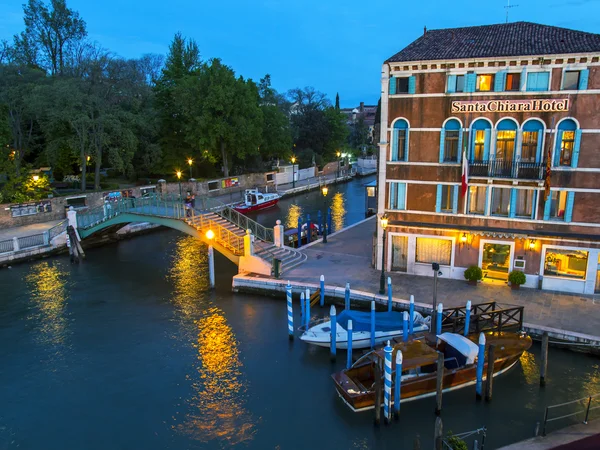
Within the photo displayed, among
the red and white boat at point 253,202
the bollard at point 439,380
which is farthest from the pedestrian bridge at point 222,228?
the red and white boat at point 253,202

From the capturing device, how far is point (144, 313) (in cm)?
2436

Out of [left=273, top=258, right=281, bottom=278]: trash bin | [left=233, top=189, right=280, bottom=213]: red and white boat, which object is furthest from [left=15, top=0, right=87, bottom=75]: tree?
[left=273, top=258, right=281, bottom=278]: trash bin

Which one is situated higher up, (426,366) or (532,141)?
(532,141)

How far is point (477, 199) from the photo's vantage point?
24234 millimetres

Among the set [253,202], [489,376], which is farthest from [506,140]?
[253,202]

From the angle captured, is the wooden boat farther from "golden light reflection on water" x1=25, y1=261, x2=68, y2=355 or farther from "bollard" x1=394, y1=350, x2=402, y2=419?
"golden light reflection on water" x1=25, y1=261, x2=68, y2=355

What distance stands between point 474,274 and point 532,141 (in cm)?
706

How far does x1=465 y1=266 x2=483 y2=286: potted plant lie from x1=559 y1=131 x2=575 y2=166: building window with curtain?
6.40m

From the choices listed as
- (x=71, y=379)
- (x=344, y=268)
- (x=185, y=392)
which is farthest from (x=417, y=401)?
(x=71, y=379)

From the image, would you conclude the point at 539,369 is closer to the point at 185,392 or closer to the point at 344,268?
the point at 344,268

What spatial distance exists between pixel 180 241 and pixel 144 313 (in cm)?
1585

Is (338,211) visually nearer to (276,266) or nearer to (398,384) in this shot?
(276,266)

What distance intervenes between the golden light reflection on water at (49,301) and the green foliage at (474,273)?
64.1ft

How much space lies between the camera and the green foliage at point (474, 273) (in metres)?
23.5
